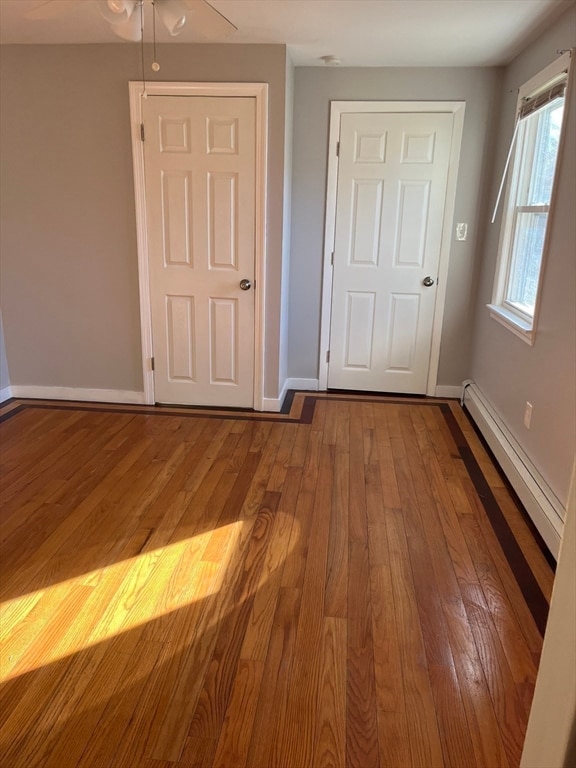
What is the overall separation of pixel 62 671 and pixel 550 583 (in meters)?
1.81

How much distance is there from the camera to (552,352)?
8.69 feet

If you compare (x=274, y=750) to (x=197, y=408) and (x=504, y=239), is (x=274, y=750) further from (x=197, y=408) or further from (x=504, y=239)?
(x=504, y=239)

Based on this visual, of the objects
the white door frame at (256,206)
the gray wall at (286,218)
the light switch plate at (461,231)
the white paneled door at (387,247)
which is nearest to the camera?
the white door frame at (256,206)

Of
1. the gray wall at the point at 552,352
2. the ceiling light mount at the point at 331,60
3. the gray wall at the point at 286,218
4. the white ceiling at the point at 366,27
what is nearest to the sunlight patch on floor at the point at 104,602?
the gray wall at the point at 552,352

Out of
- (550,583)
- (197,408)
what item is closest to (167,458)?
(197,408)

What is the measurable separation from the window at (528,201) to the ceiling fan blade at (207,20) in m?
1.70

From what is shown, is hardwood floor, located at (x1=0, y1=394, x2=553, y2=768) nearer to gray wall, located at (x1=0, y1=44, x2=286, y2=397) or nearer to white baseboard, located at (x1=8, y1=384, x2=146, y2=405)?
white baseboard, located at (x1=8, y1=384, x2=146, y2=405)

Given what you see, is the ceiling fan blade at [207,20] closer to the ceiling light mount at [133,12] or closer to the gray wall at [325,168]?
the ceiling light mount at [133,12]

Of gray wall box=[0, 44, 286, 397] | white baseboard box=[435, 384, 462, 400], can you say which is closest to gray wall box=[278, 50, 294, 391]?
gray wall box=[0, 44, 286, 397]

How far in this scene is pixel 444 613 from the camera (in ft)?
6.54

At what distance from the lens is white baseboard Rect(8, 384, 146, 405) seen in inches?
163

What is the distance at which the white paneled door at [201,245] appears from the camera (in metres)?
3.55

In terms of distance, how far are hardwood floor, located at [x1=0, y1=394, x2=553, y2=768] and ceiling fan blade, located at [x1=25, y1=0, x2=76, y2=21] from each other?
2096mm

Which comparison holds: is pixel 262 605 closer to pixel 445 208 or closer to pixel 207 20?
pixel 207 20
